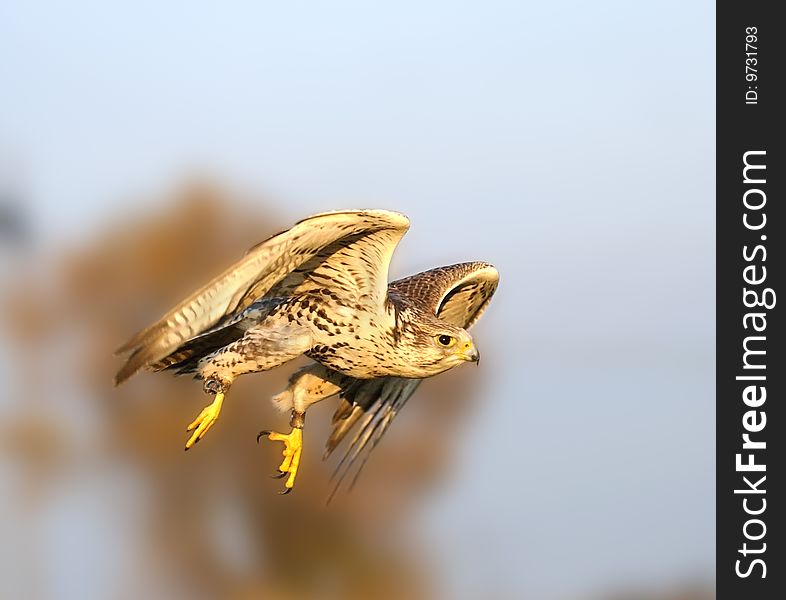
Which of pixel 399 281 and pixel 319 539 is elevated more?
pixel 399 281

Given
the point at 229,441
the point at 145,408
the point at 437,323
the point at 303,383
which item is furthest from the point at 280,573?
the point at 437,323

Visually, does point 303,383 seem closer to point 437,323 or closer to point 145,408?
point 437,323

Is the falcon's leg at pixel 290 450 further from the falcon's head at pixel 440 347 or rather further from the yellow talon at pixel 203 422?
the falcon's head at pixel 440 347

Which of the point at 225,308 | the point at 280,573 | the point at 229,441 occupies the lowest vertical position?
the point at 280,573

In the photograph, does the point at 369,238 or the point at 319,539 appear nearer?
the point at 369,238

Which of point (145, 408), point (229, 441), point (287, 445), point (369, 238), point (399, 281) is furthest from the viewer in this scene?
point (229, 441)

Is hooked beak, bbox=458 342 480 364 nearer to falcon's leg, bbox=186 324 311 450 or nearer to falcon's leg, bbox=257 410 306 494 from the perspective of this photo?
falcon's leg, bbox=186 324 311 450

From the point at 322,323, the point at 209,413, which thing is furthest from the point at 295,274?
the point at 209,413

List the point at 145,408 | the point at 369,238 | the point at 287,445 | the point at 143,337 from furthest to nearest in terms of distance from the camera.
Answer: the point at 145,408 → the point at 287,445 → the point at 369,238 → the point at 143,337
